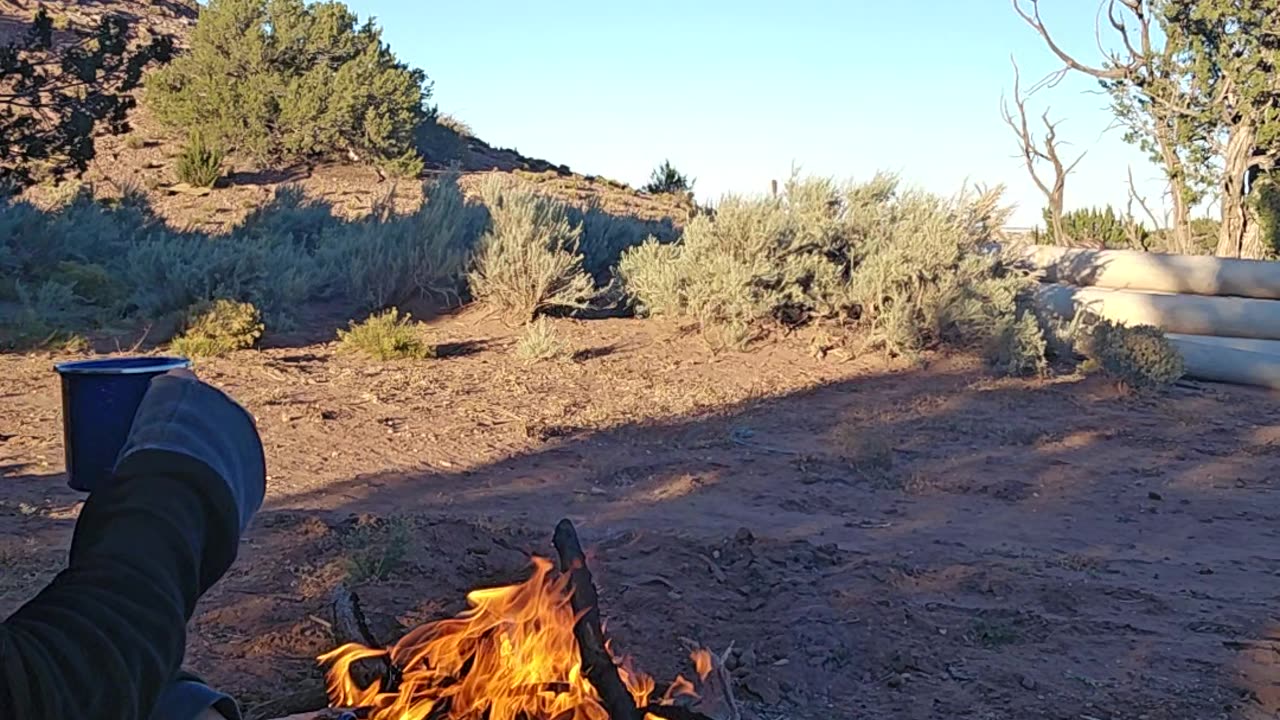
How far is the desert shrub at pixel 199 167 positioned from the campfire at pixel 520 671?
1968 cm

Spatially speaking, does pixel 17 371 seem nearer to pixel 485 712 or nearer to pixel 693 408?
pixel 693 408

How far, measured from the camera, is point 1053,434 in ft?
32.4

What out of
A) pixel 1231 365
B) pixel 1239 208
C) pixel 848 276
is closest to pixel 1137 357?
pixel 1231 365

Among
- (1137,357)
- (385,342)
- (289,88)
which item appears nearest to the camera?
(385,342)

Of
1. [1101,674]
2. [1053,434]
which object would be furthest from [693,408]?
[1101,674]

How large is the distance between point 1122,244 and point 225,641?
23831mm

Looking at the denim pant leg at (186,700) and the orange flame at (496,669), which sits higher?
the denim pant leg at (186,700)

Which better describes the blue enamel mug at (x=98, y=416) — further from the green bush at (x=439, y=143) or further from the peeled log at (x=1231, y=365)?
the green bush at (x=439, y=143)

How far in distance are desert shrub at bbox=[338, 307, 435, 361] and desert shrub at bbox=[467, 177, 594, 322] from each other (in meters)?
1.48

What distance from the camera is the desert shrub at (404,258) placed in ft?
41.0

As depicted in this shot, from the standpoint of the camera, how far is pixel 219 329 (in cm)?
1054

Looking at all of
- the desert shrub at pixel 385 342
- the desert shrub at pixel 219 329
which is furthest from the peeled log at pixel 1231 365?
the desert shrub at pixel 219 329

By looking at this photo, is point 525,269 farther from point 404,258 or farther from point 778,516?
point 778,516

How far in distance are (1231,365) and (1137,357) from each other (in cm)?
167
